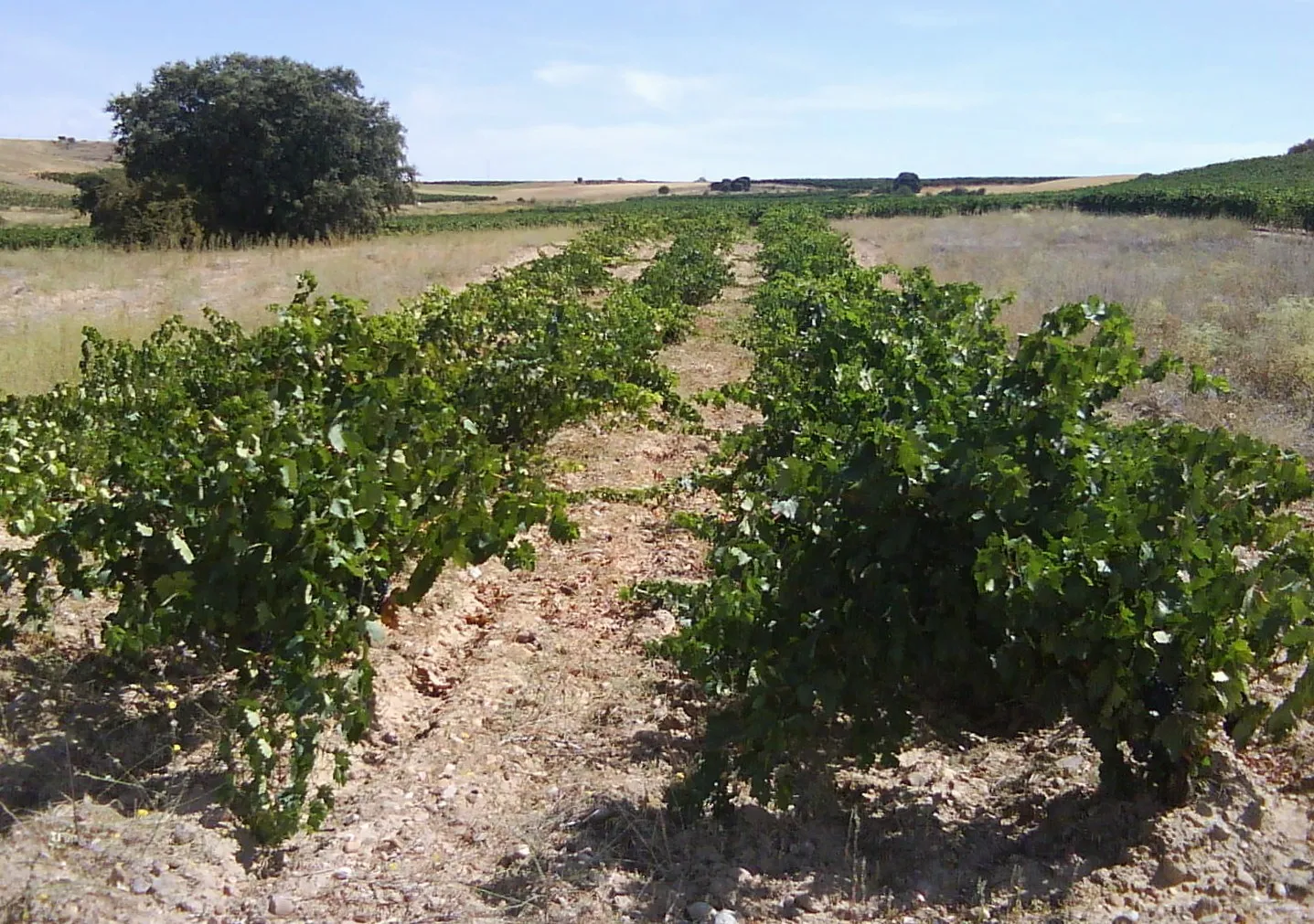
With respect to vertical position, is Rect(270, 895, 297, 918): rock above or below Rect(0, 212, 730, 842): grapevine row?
below

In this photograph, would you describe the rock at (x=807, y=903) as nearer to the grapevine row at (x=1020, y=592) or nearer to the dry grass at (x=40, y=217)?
the grapevine row at (x=1020, y=592)

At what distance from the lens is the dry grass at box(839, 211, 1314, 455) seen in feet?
31.3

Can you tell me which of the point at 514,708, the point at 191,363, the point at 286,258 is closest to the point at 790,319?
the point at 191,363

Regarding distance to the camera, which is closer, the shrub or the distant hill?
the shrub

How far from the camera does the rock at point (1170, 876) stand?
10.4ft

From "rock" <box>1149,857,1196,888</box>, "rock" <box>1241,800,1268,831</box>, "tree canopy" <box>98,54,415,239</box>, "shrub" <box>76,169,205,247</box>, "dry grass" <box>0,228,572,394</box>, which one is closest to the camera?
"rock" <box>1149,857,1196,888</box>

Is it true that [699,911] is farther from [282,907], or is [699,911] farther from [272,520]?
[272,520]

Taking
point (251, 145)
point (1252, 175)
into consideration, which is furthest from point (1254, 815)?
point (1252, 175)

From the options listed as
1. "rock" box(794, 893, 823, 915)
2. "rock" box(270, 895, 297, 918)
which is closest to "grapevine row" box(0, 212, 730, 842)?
"rock" box(270, 895, 297, 918)

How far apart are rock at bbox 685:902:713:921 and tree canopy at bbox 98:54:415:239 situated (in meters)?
31.8

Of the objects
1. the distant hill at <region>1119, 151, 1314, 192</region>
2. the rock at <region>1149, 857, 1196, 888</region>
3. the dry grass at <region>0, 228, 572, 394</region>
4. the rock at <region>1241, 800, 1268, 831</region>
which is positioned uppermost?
the distant hill at <region>1119, 151, 1314, 192</region>

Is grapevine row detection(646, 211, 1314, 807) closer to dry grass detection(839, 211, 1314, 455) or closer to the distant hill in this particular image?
dry grass detection(839, 211, 1314, 455)

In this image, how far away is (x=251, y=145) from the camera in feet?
108

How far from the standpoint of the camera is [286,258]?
2462 cm
